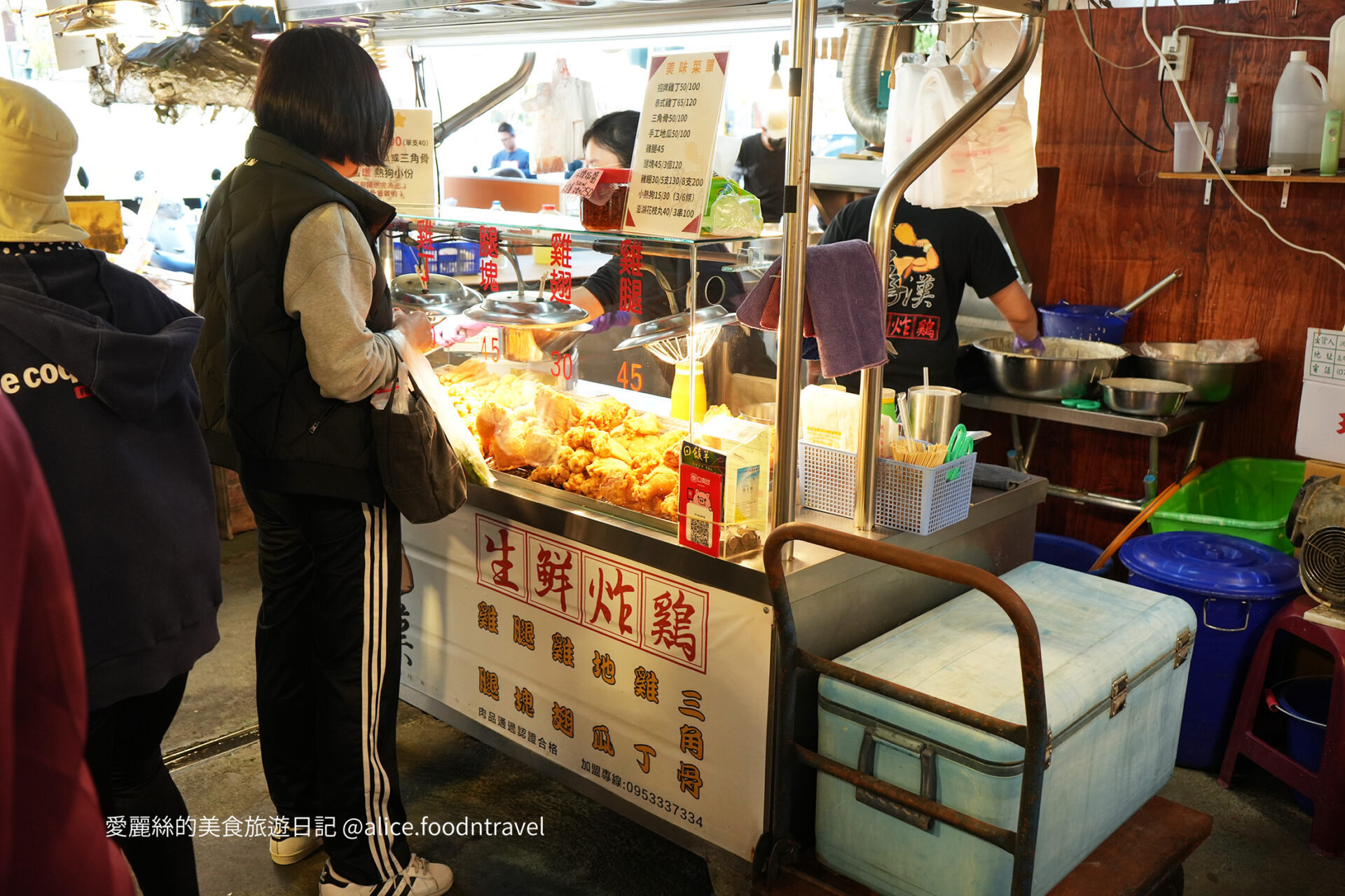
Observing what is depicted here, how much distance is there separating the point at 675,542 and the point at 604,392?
67 centimetres

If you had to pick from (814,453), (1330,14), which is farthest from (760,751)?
(1330,14)

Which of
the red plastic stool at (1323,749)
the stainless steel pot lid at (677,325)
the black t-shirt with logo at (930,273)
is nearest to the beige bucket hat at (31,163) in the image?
the stainless steel pot lid at (677,325)

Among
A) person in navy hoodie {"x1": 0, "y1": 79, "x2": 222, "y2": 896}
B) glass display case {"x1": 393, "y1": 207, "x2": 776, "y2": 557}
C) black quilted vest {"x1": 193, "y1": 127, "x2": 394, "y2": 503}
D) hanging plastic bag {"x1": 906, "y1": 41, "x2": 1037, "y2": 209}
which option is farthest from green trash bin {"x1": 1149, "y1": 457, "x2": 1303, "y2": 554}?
person in navy hoodie {"x1": 0, "y1": 79, "x2": 222, "y2": 896}

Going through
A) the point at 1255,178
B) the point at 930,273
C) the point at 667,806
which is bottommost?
the point at 667,806

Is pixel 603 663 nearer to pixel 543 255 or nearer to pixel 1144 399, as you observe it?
pixel 543 255

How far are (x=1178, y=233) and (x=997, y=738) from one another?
10.7 ft

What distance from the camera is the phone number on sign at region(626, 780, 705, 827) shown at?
2.56 metres

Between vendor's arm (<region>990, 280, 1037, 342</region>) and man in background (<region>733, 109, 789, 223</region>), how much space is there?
1792 millimetres

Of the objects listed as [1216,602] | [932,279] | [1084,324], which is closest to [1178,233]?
[1084,324]

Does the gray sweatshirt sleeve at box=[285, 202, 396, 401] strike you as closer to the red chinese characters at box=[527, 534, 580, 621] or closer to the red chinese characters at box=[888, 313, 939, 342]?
the red chinese characters at box=[527, 534, 580, 621]

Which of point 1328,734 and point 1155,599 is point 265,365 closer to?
point 1155,599

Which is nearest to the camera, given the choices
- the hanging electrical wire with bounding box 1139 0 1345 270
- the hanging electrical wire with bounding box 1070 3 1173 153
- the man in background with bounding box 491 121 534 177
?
the hanging electrical wire with bounding box 1139 0 1345 270

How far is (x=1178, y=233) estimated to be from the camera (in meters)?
4.34

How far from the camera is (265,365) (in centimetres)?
222
